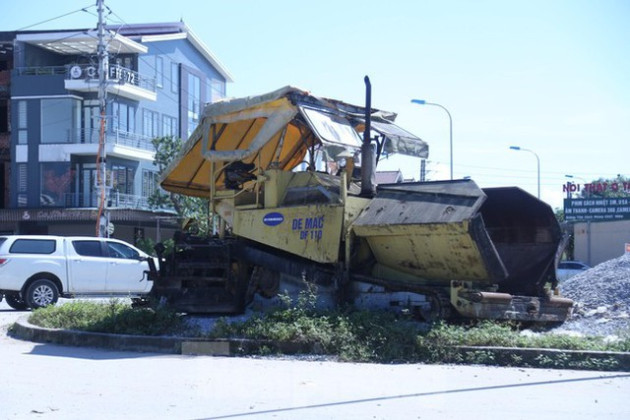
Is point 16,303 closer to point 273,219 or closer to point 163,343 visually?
point 273,219

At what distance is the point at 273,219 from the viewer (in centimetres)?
1158

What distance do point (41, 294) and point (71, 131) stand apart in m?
26.9

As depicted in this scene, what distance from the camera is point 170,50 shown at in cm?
4628

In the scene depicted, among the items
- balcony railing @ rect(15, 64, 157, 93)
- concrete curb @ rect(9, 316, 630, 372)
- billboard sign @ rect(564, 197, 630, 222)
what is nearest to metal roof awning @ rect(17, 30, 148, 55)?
balcony railing @ rect(15, 64, 157, 93)

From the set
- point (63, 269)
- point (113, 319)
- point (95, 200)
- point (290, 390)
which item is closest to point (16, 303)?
point (63, 269)

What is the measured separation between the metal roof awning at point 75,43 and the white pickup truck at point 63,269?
79.9 ft

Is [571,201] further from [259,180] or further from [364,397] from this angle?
[364,397]

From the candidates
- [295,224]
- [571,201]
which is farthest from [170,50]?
[295,224]

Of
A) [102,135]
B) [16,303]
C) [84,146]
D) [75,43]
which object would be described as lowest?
[16,303]

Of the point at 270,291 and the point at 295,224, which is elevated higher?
the point at 295,224

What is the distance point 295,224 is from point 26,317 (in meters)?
4.97

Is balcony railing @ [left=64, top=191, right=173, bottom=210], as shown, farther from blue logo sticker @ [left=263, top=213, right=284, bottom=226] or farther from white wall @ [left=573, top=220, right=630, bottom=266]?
blue logo sticker @ [left=263, top=213, right=284, bottom=226]

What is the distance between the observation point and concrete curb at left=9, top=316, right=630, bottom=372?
28.3 feet

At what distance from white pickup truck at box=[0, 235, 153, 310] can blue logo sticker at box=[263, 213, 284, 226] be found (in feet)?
17.6
